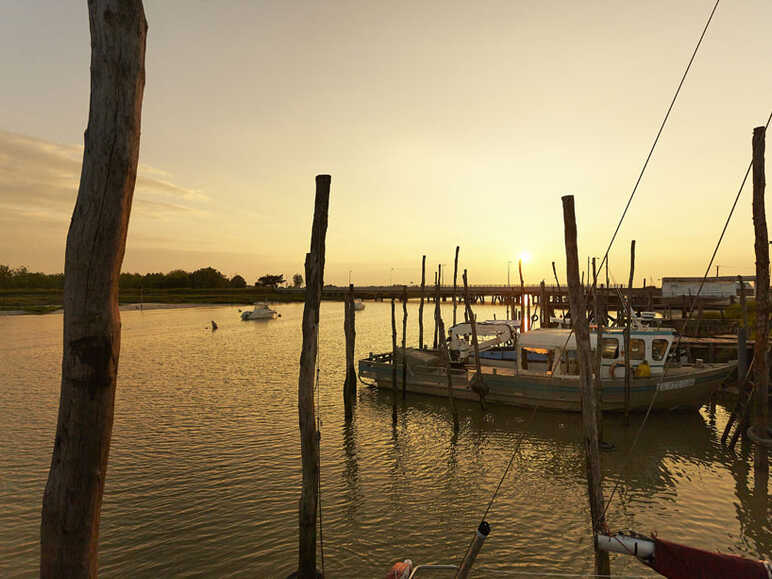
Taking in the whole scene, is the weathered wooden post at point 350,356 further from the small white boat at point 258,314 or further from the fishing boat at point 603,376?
the small white boat at point 258,314

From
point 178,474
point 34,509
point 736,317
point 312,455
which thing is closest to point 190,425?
point 178,474

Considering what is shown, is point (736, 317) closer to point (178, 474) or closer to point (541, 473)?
point (541, 473)

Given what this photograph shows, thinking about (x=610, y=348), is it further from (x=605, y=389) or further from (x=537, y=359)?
(x=537, y=359)

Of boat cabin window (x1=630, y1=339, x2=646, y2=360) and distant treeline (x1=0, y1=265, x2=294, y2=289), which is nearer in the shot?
boat cabin window (x1=630, y1=339, x2=646, y2=360)

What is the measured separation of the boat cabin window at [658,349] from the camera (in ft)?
61.2

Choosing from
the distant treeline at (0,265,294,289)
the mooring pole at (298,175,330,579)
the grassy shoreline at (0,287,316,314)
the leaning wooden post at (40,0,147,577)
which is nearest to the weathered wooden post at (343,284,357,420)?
the mooring pole at (298,175,330,579)

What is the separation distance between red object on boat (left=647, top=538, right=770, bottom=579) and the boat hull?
1197 cm

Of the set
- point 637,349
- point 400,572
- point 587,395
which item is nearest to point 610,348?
point 637,349

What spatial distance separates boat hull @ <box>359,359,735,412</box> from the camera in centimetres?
1798

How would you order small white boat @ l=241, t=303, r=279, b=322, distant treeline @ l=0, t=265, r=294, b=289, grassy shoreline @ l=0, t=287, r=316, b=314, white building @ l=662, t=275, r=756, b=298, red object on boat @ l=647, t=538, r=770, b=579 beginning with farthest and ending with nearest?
1. distant treeline @ l=0, t=265, r=294, b=289
2. grassy shoreline @ l=0, t=287, r=316, b=314
3. small white boat @ l=241, t=303, r=279, b=322
4. white building @ l=662, t=275, r=756, b=298
5. red object on boat @ l=647, t=538, r=770, b=579

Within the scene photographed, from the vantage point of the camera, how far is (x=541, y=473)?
44.5 ft

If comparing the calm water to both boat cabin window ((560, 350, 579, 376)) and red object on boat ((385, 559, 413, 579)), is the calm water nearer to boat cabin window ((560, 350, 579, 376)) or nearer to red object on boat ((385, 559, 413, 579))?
boat cabin window ((560, 350, 579, 376))

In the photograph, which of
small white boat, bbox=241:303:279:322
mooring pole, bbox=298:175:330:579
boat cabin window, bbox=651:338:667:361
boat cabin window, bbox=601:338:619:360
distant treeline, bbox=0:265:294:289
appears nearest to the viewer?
mooring pole, bbox=298:175:330:579

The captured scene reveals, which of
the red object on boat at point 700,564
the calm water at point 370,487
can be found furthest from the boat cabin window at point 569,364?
the red object on boat at point 700,564
